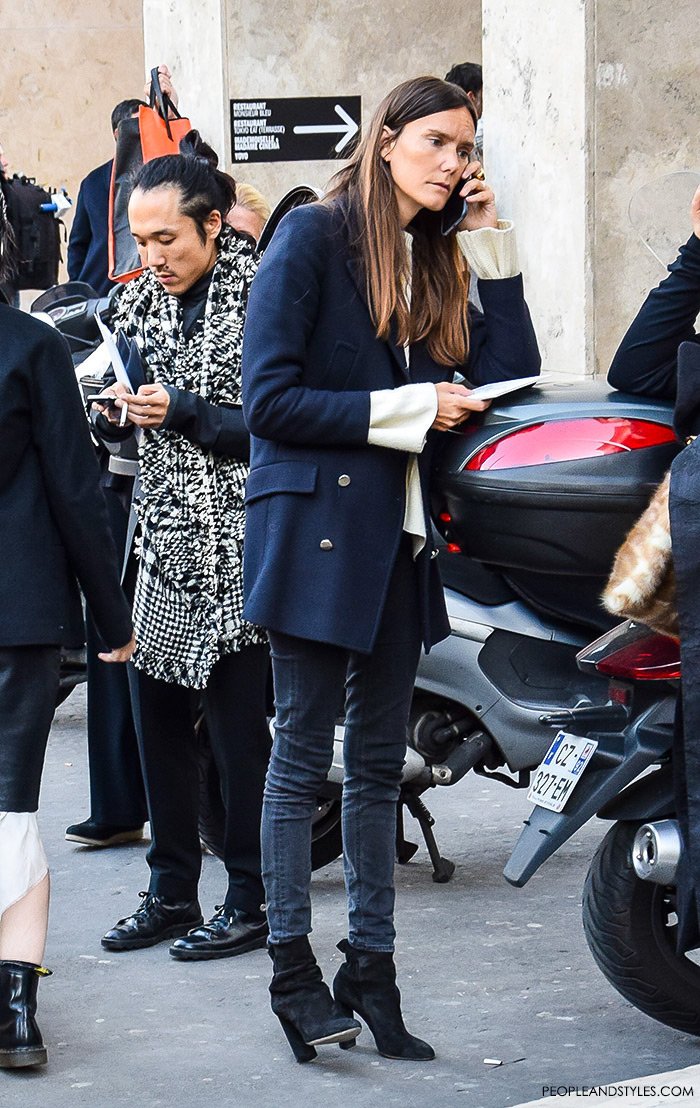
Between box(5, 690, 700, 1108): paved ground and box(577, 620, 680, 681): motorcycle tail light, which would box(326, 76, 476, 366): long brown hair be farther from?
box(5, 690, 700, 1108): paved ground

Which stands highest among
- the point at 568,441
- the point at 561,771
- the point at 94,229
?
the point at 94,229

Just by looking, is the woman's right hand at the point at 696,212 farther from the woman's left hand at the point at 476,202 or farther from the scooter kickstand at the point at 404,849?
the scooter kickstand at the point at 404,849

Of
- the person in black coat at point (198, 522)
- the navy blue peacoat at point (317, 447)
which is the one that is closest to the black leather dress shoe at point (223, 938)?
the person in black coat at point (198, 522)

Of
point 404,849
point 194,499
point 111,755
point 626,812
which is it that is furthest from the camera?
point 111,755

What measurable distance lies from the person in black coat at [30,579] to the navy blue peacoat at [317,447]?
0.34 m

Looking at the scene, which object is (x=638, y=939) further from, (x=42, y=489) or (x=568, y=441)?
(x=42, y=489)

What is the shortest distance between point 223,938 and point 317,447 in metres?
1.33

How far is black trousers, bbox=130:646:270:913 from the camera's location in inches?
165

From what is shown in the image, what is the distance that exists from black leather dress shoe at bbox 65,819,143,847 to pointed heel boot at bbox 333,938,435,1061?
1659 mm

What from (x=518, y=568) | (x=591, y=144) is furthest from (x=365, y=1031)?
(x=591, y=144)

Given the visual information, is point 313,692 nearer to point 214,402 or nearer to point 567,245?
point 214,402

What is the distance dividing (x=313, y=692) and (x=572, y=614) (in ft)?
2.77

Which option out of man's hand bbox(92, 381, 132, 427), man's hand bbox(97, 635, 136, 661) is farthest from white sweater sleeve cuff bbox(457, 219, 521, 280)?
man's hand bbox(97, 635, 136, 661)

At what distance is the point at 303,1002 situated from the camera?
3.45m
